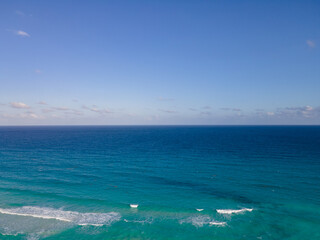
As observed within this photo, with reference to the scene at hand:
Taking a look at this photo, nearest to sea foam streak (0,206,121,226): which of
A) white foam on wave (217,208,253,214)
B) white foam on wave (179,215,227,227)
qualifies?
white foam on wave (179,215,227,227)

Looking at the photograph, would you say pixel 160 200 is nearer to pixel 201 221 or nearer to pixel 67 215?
pixel 201 221

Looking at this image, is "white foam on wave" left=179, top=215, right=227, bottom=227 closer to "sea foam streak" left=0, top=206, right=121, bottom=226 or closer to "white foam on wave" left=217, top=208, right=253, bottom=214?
"white foam on wave" left=217, top=208, right=253, bottom=214

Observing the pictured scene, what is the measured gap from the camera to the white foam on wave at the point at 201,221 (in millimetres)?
23411

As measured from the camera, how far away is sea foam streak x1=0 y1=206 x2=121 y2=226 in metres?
24.0

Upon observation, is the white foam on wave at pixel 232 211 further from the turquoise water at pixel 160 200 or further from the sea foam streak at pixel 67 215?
the sea foam streak at pixel 67 215

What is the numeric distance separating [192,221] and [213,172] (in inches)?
868

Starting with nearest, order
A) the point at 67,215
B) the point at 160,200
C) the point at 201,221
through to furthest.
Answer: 1. the point at 201,221
2. the point at 67,215
3. the point at 160,200

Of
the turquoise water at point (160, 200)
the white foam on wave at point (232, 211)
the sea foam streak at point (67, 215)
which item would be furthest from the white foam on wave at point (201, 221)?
the sea foam streak at point (67, 215)

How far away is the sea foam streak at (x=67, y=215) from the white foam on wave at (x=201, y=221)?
9328 mm

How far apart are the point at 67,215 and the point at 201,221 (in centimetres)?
1792

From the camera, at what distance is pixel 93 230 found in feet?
72.7

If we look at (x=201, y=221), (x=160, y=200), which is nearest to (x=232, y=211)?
(x=201, y=221)

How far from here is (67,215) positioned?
83.2 ft

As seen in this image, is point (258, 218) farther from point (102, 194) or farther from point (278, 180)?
point (102, 194)
